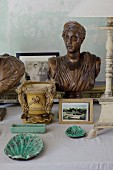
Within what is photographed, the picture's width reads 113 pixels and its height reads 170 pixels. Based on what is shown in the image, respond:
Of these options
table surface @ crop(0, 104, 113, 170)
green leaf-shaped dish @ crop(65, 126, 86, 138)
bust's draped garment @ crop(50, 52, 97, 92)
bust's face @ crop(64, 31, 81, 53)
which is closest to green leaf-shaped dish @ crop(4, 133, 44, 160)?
table surface @ crop(0, 104, 113, 170)

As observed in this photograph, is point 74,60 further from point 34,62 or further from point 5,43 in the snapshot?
point 5,43

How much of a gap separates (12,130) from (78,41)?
1.52 ft

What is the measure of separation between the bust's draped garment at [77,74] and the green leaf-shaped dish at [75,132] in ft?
0.68

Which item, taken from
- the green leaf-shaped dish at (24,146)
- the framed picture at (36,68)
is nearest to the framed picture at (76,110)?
the green leaf-shaped dish at (24,146)

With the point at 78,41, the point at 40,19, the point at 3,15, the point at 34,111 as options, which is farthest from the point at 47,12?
the point at 34,111

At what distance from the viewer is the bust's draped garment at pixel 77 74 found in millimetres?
1200

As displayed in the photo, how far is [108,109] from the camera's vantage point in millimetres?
1045

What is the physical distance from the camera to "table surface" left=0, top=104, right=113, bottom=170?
2.77 ft

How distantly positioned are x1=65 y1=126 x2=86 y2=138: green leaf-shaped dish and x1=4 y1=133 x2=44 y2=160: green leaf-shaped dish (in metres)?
0.13

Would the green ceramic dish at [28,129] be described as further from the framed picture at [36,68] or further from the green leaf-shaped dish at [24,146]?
the framed picture at [36,68]

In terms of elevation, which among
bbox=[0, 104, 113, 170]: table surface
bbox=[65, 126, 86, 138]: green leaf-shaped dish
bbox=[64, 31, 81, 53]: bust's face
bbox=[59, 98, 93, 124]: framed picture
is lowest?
bbox=[0, 104, 113, 170]: table surface

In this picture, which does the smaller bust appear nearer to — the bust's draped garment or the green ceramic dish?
the bust's draped garment

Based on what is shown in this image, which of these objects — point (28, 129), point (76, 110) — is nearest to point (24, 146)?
point (28, 129)

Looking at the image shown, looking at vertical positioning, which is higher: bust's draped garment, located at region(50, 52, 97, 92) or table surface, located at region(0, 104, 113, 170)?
bust's draped garment, located at region(50, 52, 97, 92)
